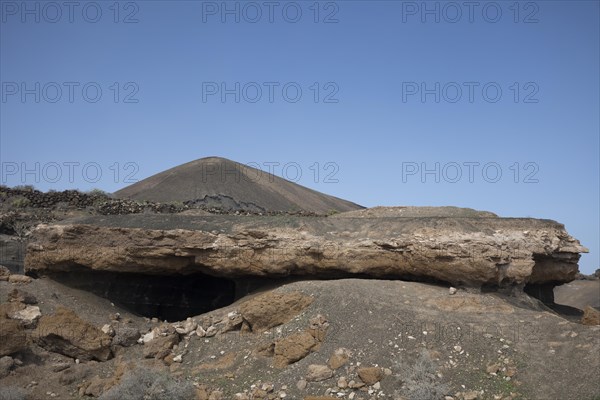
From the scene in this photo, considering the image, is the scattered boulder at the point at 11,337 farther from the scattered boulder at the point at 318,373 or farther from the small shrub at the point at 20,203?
the small shrub at the point at 20,203

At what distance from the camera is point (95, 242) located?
43.6 ft

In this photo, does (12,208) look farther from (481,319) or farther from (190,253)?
(481,319)

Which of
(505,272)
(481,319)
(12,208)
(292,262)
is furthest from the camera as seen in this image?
(12,208)

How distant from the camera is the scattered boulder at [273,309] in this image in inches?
439

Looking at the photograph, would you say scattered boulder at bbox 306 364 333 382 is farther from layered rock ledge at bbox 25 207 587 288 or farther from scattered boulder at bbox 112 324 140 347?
scattered boulder at bbox 112 324 140 347

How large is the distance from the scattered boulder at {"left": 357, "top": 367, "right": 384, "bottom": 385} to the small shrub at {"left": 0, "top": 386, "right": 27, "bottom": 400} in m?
5.35

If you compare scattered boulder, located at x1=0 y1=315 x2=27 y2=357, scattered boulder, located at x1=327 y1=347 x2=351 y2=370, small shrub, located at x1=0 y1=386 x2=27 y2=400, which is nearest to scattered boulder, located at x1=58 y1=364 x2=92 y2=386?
small shrub, located at x1=0 y1=386 x2=27 y2=400

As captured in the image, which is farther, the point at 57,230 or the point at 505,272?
the point at 57,230

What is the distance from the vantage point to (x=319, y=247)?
12070mm

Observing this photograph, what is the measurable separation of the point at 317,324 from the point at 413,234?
2622 mm

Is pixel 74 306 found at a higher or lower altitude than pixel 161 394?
higher

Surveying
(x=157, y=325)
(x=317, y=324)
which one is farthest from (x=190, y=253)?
(x=317, y=324)

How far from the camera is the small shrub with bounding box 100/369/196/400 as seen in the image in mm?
9461

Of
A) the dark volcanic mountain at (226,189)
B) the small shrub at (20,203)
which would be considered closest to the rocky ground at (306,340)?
the small shrub at (20,203)
